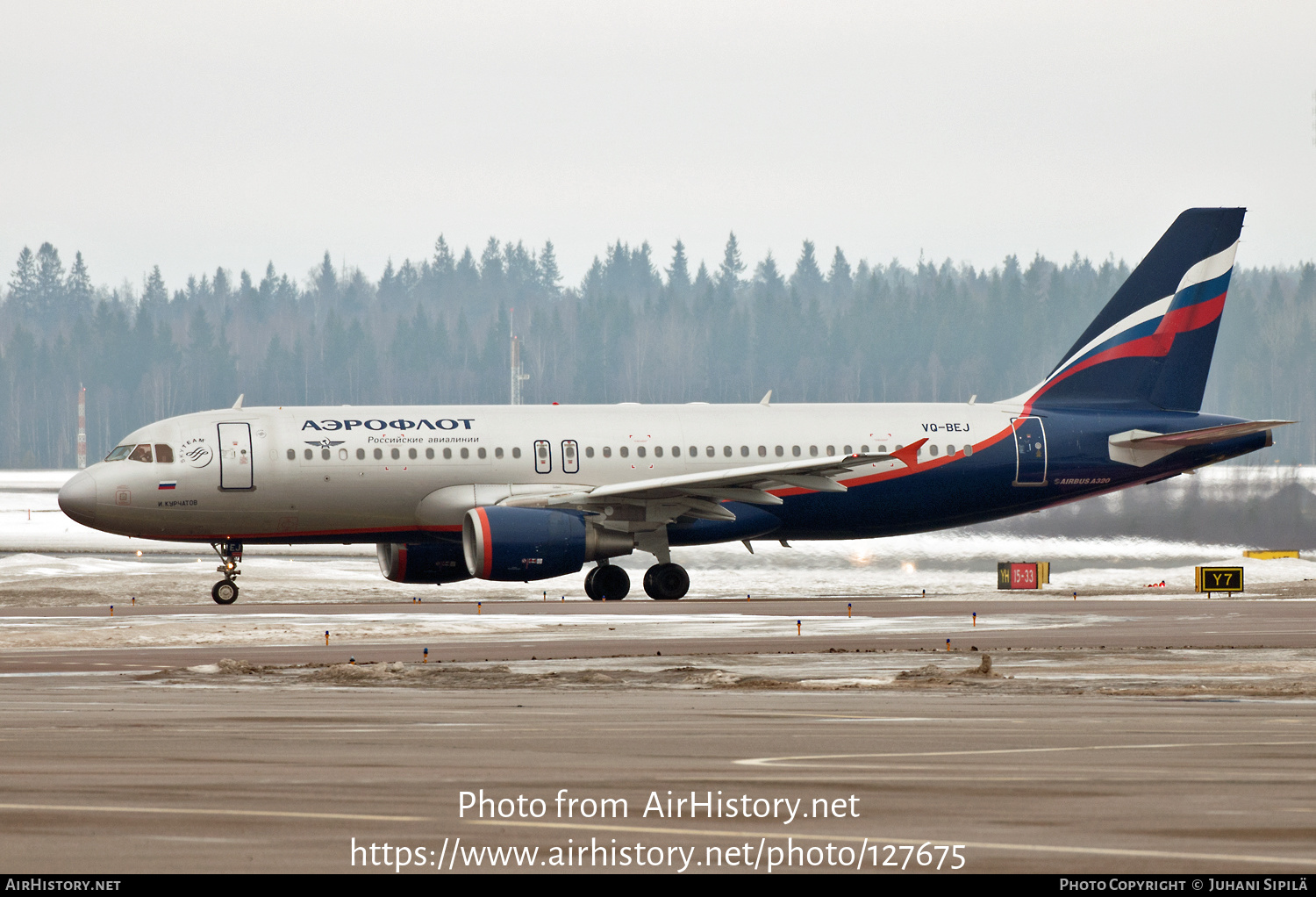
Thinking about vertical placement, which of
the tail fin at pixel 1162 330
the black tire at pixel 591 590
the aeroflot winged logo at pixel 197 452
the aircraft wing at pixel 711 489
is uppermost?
the tail fin at pixel 1162 330

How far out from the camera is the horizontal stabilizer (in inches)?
1417

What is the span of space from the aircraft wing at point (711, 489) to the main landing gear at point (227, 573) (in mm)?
5314

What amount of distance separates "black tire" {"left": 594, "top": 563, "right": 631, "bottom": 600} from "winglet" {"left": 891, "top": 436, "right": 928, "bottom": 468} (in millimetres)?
5809

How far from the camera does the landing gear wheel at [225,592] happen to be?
33.4 m

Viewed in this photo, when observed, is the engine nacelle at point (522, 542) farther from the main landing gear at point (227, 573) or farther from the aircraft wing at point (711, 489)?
the main landing gear at point (227, 573)

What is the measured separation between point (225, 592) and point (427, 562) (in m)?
4.04

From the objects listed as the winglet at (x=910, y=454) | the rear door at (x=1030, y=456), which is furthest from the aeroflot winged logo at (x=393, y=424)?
the rear door at (x=1030, y=456)

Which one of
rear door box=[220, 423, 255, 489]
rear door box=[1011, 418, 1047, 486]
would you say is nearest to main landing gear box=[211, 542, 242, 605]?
rear door box=[220, 423, 255, 489]

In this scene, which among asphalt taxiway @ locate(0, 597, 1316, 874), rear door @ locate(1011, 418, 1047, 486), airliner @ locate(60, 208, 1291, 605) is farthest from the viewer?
rear door @ locate(1011, 418, 1047, 486)

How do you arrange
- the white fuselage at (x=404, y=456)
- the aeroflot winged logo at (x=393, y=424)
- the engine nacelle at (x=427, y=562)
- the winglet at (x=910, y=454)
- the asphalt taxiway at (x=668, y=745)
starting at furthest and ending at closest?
the engine nacelle at (x=427, y=562) < the winglet at (x=910, y=454) < the aeroflot winged logo at (x=393, y=424) < the white fuselage at (x=404, y=456) < the asphalt taxiway at (x=668, y=745)

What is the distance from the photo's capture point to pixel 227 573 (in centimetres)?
3406

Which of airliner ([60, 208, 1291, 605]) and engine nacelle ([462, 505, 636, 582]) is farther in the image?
airliner ([60, 208, 1291, 605])

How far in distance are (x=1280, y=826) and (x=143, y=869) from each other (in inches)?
205

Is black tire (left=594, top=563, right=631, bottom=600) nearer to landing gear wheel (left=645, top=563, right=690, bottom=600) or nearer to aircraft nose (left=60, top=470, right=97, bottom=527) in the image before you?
landing gear wheel (left=645, top=563, right=690, bottom=600)
